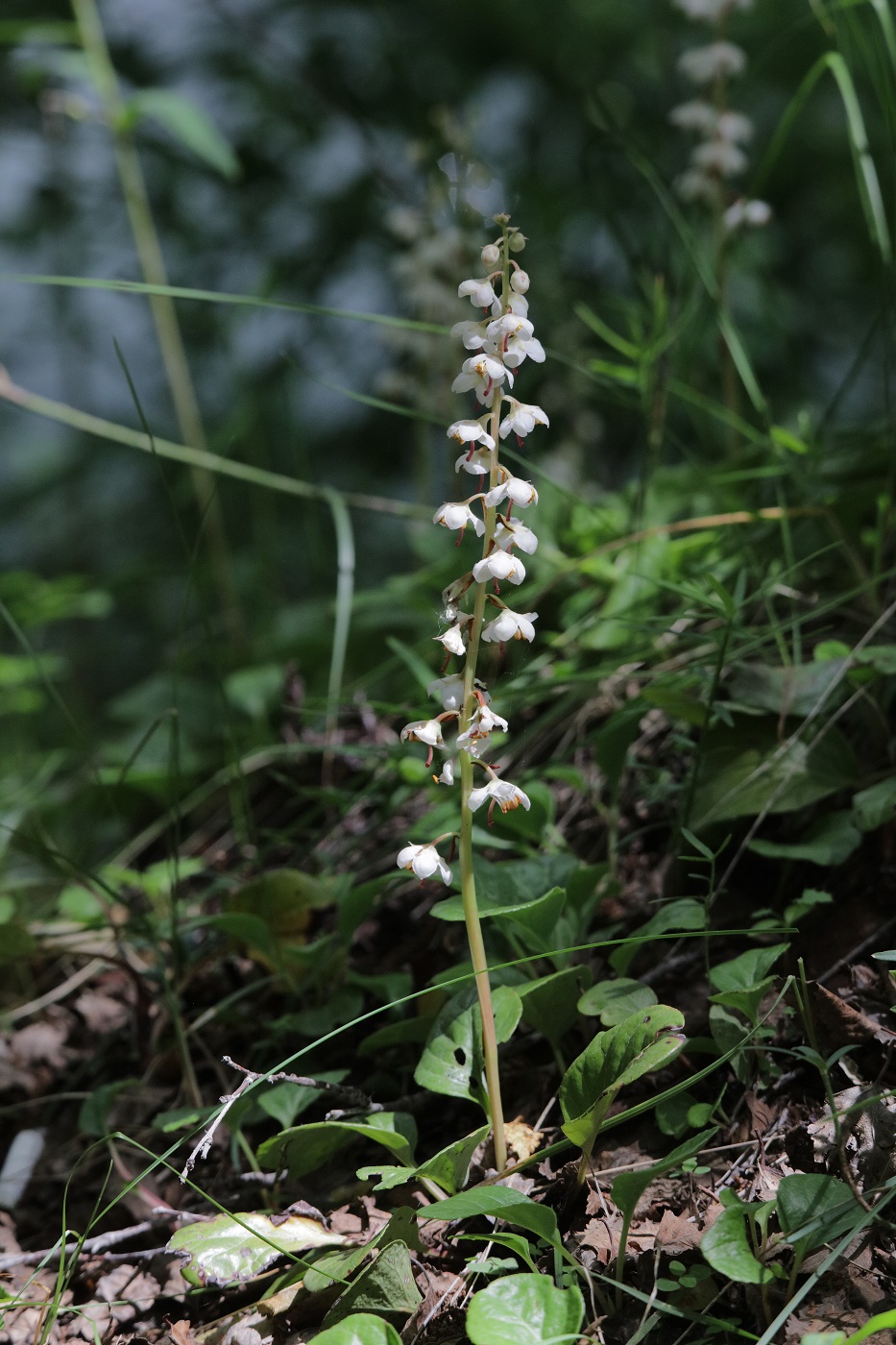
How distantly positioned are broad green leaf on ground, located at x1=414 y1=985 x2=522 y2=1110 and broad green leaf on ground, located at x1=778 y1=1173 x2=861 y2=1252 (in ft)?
0.89

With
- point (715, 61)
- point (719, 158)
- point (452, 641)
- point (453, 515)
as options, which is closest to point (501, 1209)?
point (452, 641)

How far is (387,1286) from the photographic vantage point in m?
0.82

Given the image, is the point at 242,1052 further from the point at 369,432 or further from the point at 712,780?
the point at 369,432

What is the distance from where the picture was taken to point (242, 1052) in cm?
128

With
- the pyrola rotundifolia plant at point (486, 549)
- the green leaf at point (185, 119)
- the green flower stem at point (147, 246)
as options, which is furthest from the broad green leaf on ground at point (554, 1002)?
the green leaf at point (185, 119)

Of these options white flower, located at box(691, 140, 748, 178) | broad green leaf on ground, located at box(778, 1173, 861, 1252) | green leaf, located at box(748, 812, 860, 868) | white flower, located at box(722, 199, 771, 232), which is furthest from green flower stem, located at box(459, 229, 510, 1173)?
white flower, located at box(691, 140, 748, 178)

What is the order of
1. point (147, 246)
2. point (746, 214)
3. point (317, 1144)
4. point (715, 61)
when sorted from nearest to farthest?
point (317, 1144) < point (746, 214) < point (715, 61) < point (147, 246)

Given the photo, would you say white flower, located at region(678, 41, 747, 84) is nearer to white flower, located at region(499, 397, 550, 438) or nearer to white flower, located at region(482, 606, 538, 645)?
white flower, located at region(499, 397, 550, 438)

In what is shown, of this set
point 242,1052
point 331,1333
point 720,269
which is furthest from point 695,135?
point 331,1333

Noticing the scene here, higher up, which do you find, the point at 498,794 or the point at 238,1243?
the point at 498,794

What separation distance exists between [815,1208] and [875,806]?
433 mm

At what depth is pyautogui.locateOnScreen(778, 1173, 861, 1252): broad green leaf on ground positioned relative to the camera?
2.53 ft

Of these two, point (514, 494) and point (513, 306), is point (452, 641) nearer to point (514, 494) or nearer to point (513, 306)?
point (514, 494)

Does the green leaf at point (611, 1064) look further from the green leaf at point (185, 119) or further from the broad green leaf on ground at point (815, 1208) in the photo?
the green leaf at point (185, 119)
